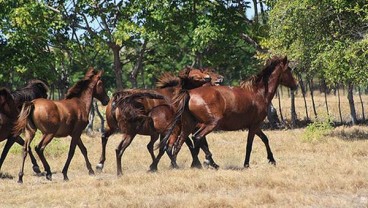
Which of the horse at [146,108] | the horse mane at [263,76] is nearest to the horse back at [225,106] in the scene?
the horse mane at [263,76]

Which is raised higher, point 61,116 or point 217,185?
point 61,116

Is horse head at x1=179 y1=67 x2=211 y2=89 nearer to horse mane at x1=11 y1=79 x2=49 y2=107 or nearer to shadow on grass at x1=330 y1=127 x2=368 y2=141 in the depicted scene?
horse mane at x1=11 y1=79 x2=49 y2=107

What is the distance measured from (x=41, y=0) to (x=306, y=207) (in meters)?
23.3

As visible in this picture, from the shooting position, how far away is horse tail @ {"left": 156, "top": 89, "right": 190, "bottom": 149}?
13.5m

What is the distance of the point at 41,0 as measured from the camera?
29078 mm

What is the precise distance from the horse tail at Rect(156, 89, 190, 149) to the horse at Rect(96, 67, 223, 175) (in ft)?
2.41

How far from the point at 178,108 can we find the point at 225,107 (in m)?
1.17

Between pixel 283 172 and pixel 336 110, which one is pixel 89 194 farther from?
pixel 336 110

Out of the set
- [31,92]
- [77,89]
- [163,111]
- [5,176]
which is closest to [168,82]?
[163,111]

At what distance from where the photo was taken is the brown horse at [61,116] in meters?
13.6

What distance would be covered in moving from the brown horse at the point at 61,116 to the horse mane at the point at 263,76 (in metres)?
3.93

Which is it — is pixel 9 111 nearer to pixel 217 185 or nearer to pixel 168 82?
pixel 168 82

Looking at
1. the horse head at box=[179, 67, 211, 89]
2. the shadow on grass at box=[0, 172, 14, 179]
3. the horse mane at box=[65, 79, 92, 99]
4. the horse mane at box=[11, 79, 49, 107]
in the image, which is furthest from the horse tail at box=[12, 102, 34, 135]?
the horse head at box=[179, 67, 211, 89]

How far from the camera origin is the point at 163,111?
47.6 feet
